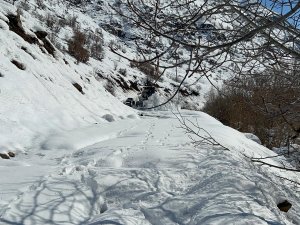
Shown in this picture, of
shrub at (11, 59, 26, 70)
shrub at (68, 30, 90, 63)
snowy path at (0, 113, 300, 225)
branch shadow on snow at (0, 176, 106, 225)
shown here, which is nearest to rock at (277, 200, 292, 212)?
snowy path at (0, 113, 300, 225)

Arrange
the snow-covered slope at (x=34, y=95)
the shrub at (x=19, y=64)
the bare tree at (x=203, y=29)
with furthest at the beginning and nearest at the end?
1. the shrub at (x=19, y=64)
2. the snow-covered slope at (x=34, y=95)
3. the bare tree at (x=203, y=29)

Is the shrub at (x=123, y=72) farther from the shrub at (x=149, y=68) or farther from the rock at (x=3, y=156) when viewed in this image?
the shrub at (x=149, y=68)

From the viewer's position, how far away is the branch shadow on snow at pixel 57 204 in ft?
11.9

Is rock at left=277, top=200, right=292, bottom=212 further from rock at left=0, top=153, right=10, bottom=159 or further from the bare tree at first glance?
rock at left=0, top=153, right=10, bottom=159

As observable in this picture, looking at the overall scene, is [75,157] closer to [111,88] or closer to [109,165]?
[109,165]

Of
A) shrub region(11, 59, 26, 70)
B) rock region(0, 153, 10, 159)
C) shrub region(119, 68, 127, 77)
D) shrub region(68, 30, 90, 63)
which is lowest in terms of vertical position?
rock region(0, 153, 10, 159)

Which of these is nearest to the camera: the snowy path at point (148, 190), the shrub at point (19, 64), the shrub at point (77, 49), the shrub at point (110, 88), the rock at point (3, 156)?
the snowy path at point (148, 190)

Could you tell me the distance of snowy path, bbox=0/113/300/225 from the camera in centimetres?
392

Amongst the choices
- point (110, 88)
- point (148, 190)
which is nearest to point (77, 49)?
point (110, 88)

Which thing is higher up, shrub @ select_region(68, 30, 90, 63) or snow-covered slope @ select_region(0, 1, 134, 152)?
shrub @ select_region(68, 30, 90, 63)

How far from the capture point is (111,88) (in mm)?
29594

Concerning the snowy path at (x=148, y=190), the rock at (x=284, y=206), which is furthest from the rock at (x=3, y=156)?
the rock at (x=284, y=206)

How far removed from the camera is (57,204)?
3977mm

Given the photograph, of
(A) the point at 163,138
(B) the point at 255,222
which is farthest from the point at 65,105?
(B) the point at 255,222
